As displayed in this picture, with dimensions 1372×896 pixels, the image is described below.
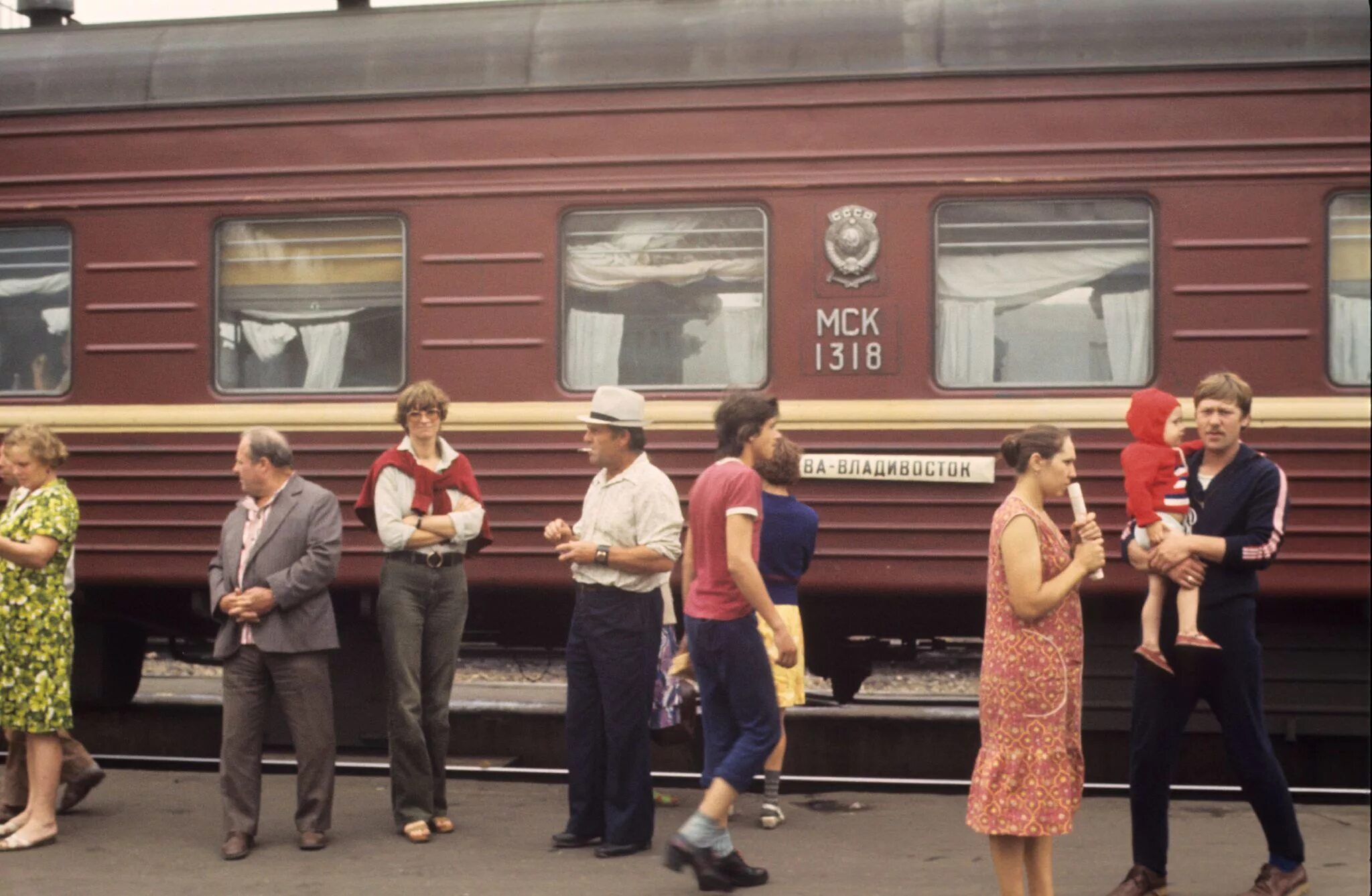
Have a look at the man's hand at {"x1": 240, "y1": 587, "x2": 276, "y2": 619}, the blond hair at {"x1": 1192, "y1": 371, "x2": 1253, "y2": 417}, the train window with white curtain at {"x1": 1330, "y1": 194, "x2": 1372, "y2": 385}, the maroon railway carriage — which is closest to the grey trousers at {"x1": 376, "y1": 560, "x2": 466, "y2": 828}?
the man's hand at {"x1": 240, "y1": 587, "x2": 276, "y2": 619}

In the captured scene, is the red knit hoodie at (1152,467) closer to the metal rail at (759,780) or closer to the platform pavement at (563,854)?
the platform pavement at (563,854)

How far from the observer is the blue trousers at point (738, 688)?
212 inches

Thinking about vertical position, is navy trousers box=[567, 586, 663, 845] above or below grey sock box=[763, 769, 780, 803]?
above

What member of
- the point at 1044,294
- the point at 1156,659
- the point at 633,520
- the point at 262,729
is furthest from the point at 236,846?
the point at 1044,294

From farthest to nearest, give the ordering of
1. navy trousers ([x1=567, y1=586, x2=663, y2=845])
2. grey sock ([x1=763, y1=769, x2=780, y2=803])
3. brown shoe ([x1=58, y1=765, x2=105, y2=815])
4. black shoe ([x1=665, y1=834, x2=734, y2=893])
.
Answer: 1. brown shoe ([x1=58, y1=765, x2=105, y2=815])
2. grey sock ([x1=763, y1=769, x2=780, y2=803])
3. navy trousers ([x1=567, y1=586, x2=663, y2=845])
4. black shoe ([x1=665, y1=834, x2=734, y2=893])

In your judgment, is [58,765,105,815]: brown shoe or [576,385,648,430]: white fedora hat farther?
[58,765,105,815]: brown shoe

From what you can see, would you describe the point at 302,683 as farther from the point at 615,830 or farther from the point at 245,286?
the point at 245,286

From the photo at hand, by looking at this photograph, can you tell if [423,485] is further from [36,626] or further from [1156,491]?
[1156,491]

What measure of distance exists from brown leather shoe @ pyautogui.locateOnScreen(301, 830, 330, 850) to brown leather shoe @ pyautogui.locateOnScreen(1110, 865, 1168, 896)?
2811 mm

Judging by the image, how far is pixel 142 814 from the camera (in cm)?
671

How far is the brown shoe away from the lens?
21.6 ft

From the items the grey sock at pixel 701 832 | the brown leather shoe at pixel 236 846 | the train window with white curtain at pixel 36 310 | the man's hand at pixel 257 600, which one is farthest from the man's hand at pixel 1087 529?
the train window with white curtain at pixel 36 310

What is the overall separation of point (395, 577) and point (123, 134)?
2.91 metres

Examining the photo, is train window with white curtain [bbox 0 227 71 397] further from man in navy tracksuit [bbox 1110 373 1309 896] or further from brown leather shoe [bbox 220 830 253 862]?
man in navy tracksuit [bbox 1110 373 1309 896]
